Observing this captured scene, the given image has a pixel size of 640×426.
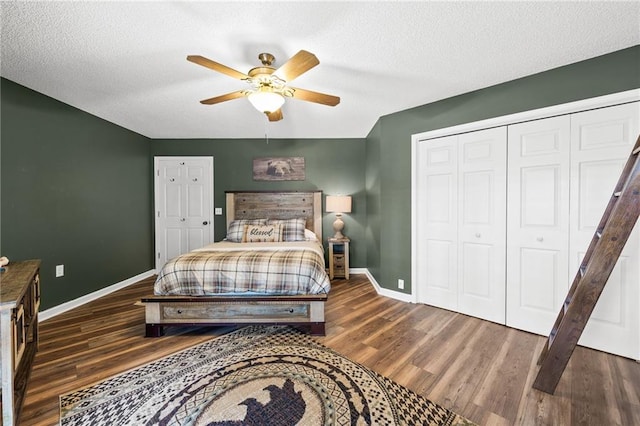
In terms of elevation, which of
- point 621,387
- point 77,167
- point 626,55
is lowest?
point 621,387

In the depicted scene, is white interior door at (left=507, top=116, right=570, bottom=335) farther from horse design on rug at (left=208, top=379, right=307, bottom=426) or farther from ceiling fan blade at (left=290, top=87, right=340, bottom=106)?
horse design on rug at (left=208, top=379, right=307, bottom=426)

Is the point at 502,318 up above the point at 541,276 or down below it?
A: below

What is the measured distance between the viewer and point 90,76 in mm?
2254

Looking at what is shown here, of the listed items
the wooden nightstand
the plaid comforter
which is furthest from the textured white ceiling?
the wooden nightstand

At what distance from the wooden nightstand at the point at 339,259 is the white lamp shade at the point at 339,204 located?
1.54 ft

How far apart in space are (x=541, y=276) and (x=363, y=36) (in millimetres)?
2569

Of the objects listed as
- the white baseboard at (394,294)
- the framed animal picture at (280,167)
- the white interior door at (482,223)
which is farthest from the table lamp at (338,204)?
the white interior door at (482,223)

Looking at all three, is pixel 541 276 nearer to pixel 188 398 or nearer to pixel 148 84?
pixel 188 398

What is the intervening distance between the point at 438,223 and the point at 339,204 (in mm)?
1542

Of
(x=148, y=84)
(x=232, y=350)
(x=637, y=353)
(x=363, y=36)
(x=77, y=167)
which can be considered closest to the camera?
(x=363, y=36)

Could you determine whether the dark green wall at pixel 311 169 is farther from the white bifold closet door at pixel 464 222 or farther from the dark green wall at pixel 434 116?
the white bifold closet door at pixel 464 222

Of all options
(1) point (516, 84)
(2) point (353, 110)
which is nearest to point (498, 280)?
(1) point (516, 84)

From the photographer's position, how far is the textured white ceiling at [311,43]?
1.52 meters

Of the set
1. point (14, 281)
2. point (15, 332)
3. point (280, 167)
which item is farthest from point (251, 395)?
point (280, 167)
